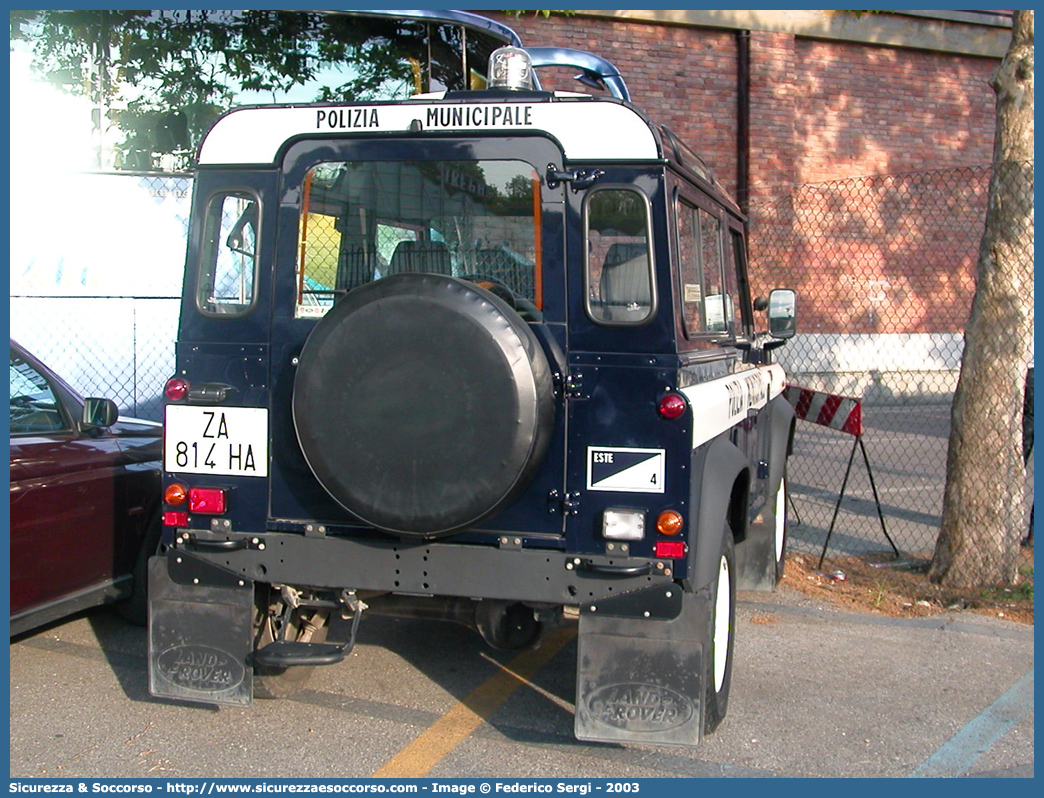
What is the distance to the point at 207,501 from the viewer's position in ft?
13.9

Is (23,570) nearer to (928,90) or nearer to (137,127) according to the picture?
(137,127)

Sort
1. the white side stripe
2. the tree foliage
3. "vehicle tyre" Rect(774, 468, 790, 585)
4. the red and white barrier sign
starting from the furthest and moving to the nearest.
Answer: the tree foliage, the red and white barrier sign, "vehicle tyre" Rect(774, 468, 790, 585), the white side stripe

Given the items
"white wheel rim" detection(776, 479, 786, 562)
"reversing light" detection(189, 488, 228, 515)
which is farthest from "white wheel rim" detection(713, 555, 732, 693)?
"white wheel rim" detection(776, 479, 786, 562)

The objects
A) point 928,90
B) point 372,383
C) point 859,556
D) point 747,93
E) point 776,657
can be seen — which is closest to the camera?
point 372,383

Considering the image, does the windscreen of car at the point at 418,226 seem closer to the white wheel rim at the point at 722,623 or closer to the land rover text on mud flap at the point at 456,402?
the land rover text on mud flap at the point at 456,402

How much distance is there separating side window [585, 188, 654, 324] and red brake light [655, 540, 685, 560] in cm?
85

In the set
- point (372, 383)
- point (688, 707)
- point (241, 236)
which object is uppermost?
point (241, 236)

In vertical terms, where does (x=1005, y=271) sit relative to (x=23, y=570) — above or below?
above

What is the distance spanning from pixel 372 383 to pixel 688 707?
1.64 meters

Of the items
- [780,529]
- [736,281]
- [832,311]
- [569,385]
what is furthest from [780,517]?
[832,311]

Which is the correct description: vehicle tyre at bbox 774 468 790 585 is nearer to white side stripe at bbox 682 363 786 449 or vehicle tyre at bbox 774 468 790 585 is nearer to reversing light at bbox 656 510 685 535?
white side stripe at bbox 682 363 786 449

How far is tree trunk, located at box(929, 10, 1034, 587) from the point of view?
6570 millimetres
